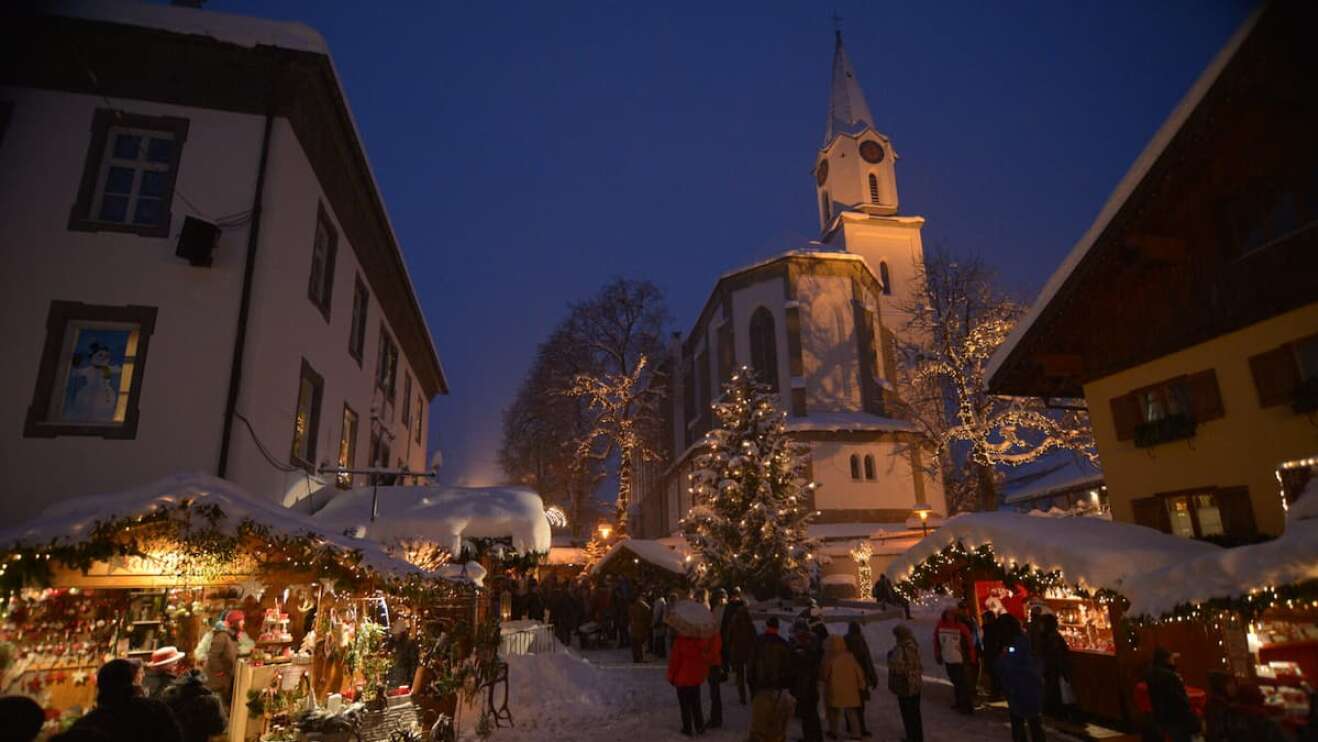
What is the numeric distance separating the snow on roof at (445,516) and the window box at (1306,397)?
38.2 feet

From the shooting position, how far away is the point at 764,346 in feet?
138

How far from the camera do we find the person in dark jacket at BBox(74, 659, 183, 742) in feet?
13.7

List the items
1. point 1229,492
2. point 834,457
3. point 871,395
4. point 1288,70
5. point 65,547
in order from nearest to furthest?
1. point 65,547
2. point 1288,70
3. point 1229,492
4. point 834,457
5. point 871,395

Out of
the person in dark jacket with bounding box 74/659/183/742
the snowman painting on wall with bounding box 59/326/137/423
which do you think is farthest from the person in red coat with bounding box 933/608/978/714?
the snowman painting on wall with bounding box 59/326/137/423

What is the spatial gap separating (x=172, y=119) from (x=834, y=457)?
3215cm

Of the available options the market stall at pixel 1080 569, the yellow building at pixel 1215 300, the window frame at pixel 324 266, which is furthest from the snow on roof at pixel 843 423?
the window frame at pixel 324 266

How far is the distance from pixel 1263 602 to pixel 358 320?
58.5 feet

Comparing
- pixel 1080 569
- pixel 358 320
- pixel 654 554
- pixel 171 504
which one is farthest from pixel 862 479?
pixel 171 504

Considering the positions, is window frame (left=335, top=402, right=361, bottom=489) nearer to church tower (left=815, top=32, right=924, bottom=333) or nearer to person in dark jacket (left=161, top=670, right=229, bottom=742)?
person in dark jacket (left=161, top=670, right=229, bottom=742)

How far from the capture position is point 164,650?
286 inches

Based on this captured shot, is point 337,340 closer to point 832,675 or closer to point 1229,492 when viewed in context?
point 832,675

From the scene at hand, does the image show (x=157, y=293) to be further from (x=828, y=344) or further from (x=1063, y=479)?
(x=1063, y=479)

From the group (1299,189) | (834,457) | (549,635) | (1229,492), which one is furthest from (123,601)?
(834,457)

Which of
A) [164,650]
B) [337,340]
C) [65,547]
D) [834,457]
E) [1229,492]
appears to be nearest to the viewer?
[65,547]
